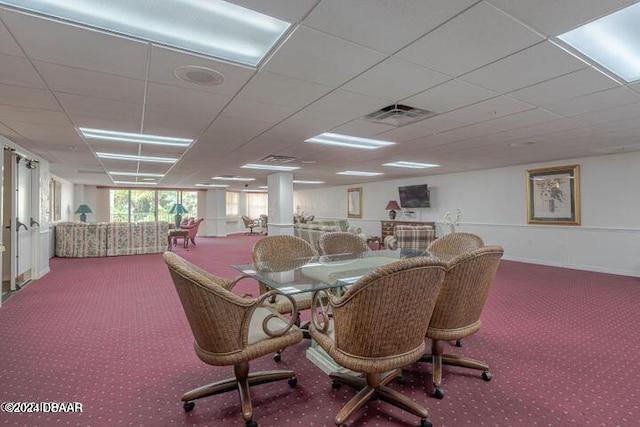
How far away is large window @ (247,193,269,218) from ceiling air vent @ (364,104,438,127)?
43.8 feet

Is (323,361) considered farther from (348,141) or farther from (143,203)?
(143,203)

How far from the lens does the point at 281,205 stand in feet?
25.3

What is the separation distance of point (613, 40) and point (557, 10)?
74 centimetres

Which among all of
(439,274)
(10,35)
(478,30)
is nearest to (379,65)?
(478,30)

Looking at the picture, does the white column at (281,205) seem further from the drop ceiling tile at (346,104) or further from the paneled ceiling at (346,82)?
the drop ceiling tile at (346,104)

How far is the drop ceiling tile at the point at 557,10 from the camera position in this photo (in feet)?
5.06

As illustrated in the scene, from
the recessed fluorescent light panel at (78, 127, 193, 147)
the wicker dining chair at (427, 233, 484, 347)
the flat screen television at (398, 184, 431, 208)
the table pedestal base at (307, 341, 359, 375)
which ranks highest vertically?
the recessed fluorescent light panel at (78, 127, 193, 147)

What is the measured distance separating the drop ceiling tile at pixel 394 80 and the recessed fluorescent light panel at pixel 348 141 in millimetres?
1512

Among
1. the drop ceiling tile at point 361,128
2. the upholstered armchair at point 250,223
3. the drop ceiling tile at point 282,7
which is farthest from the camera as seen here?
the upholstered armchair at point 250,223

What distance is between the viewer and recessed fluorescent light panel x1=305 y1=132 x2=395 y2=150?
14.1 feet

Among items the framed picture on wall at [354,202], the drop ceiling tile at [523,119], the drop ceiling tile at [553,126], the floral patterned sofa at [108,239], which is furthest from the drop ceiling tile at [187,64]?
the framed picture on wall at [354,202]

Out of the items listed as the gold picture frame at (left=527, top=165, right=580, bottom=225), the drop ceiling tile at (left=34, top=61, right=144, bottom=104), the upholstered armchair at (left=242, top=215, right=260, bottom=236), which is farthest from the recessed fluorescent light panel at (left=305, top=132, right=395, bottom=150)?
the upholstered armchair at (left=242, top=215, right=260, bottom=236)

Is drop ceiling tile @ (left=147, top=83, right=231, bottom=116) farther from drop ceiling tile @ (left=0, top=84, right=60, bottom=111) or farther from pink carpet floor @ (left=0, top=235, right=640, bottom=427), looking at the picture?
pink carpet floor @ (left=0, top=235, right=640, bottom=427)

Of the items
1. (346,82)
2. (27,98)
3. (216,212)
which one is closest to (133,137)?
(27,98)
